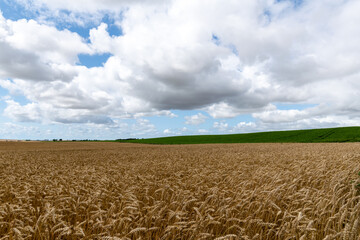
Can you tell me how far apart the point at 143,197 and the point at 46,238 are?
7.49ft

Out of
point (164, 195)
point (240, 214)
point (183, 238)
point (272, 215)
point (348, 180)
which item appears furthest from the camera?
point (348, 180)

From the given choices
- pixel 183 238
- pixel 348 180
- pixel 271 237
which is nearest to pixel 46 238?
pixel 183 238

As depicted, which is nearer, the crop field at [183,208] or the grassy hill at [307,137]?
the crop field at [183,208]

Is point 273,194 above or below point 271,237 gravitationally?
above

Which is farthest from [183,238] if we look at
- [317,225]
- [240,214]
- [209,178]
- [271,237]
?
[209,178]

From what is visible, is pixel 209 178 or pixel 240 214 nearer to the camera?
pixel 240 214

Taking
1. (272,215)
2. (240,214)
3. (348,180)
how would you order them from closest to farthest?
(240,214), (272,215), (348,180)

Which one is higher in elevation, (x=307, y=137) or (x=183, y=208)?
(x=307, y=137)

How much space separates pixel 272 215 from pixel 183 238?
1.85 meters

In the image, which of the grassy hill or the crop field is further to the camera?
the grassy hill

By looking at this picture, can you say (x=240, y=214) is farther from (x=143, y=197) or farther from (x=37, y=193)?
(x=37, y=193)

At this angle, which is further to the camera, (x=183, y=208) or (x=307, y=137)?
(x=307, y=137)

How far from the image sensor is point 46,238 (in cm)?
310

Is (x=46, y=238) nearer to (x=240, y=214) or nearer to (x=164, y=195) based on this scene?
(x=164, y=195)
